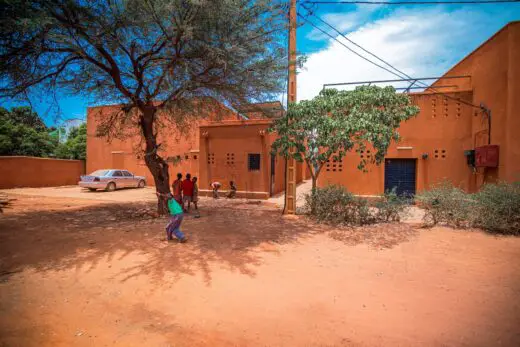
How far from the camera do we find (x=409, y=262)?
514 centimetres

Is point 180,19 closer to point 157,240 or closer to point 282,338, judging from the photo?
point 157,240

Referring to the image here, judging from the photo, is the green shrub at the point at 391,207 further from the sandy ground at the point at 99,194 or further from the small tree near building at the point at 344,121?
the sandy ground at the point at 99,194

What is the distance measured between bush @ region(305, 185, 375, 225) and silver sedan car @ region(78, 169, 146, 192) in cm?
1436

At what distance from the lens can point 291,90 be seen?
9.30m

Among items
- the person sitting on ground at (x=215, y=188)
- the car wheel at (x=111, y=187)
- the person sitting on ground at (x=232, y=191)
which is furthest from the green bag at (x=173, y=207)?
the car wheel at (x=111, y=187)

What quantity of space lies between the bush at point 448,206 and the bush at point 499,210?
269 millimetres

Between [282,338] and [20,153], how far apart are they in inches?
1136

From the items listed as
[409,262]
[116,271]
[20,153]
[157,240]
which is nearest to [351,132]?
[409,262]

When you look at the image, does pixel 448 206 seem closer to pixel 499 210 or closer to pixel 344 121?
pixel 499 210

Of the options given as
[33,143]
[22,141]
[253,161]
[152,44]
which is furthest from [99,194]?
[33,143]

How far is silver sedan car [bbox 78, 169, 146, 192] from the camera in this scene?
16.9 meters

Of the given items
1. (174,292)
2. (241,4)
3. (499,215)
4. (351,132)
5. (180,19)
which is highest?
(241,4)

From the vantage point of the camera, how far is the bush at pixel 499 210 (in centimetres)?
686

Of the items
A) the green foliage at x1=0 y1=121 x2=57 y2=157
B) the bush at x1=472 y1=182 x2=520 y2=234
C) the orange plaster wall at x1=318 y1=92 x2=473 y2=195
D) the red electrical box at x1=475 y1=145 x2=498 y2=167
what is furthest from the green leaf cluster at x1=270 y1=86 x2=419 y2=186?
the green foliage at x1=0 y1=121 x2=57 y2=157
